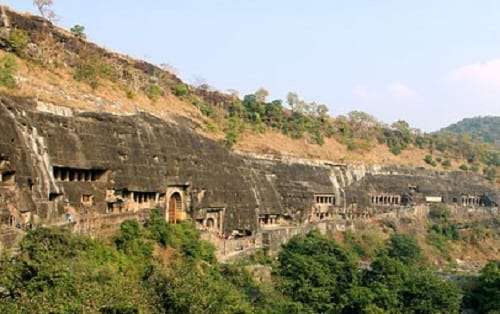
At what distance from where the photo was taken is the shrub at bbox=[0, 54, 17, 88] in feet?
97.2

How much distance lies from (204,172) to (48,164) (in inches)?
471

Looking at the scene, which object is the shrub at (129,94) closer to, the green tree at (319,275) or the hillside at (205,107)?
the hillside at (205,107)

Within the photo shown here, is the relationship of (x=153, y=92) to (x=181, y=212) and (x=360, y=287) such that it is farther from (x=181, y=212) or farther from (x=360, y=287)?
(x=360, y=287)

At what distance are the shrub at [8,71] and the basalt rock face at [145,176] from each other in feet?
11.2

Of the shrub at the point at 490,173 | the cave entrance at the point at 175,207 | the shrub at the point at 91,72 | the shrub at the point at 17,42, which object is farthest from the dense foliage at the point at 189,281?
the shrub at the point at 490,173

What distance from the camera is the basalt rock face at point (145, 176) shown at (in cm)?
2352

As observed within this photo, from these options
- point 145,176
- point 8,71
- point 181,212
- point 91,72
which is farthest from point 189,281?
point 91,72

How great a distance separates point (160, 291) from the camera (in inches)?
772

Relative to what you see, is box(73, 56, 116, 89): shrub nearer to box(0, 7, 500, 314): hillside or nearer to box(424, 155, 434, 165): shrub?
box(0, 7, 500, 314): hillside

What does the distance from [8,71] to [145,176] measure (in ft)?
26.8

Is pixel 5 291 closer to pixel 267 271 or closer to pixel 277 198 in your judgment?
pixel 267 271

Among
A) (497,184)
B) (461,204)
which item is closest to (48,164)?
(461,204)

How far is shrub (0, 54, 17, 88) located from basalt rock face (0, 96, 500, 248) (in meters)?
3.40

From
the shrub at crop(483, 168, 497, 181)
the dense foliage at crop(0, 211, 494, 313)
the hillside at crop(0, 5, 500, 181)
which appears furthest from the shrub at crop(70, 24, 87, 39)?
the shrub at crop(483, 168, 497, 181)
